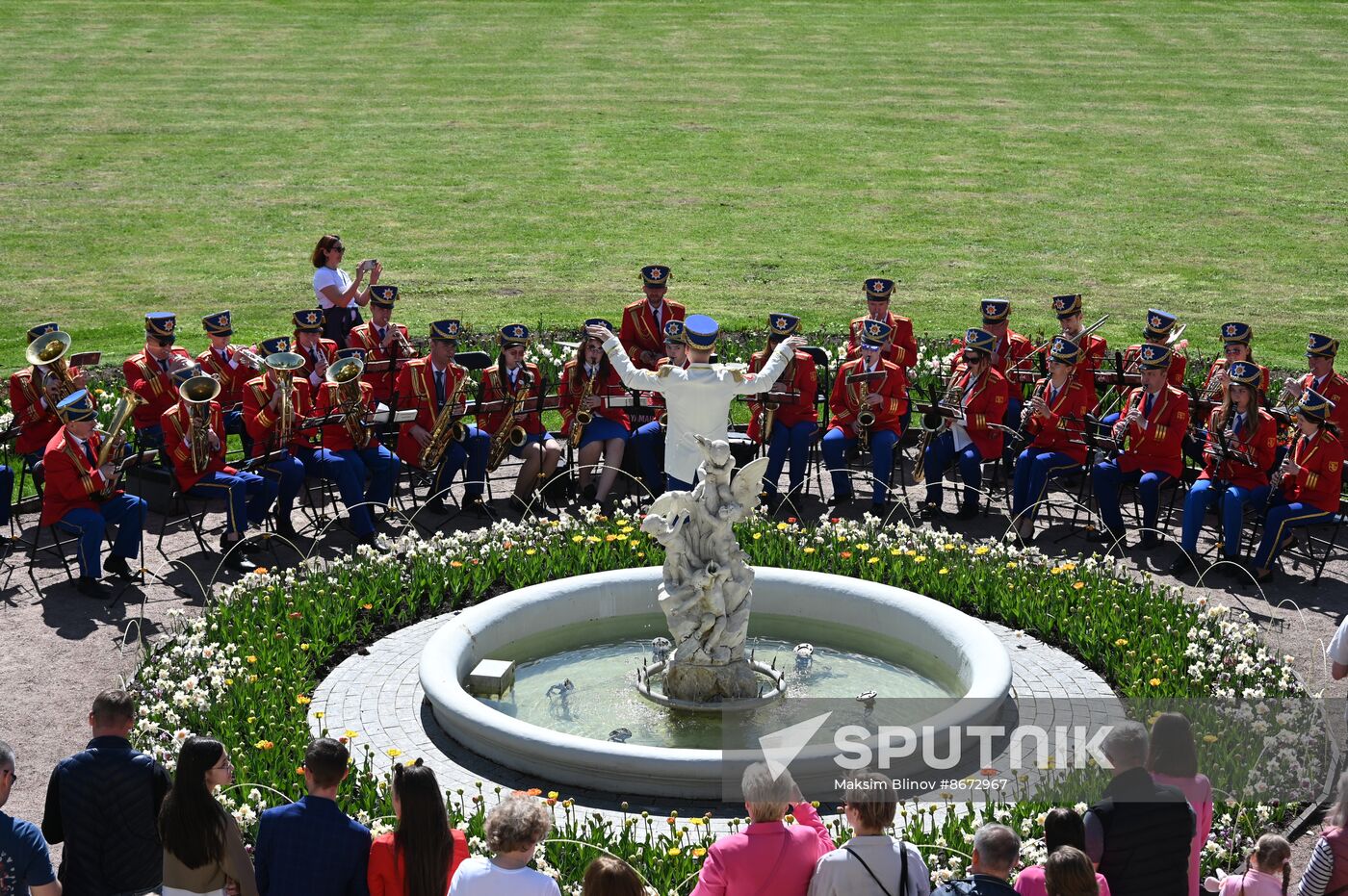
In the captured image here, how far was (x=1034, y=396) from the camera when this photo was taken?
50.9 ft

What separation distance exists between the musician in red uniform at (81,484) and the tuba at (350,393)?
7.20 feet

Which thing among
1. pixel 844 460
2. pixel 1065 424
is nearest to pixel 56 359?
pixel 844 460

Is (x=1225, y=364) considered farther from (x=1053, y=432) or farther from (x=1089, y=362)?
(x=1053, y=432)

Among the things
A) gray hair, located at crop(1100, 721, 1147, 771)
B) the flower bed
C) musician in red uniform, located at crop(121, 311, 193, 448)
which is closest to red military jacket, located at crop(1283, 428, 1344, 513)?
the flower bed

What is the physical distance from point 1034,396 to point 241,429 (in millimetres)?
7650

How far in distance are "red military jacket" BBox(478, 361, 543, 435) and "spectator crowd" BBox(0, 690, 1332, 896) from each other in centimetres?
850

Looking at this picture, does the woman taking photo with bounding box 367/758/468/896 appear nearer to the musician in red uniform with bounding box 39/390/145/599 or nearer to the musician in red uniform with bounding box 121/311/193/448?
the musician in red uniform with bounding box 39/390/145/599

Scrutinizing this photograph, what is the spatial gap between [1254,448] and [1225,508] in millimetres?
603

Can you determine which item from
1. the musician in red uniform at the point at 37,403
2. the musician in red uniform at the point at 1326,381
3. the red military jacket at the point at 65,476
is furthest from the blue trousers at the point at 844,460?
the musician in red uniform at the point at 37,403

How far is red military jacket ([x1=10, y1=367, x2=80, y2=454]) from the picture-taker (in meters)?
14.7

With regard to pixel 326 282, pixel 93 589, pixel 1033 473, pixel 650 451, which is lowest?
pixel 93 589

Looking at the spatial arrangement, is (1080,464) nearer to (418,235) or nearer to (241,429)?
(241,429)

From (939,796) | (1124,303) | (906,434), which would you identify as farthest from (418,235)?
(939,796)

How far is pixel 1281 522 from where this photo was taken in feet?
44.5
